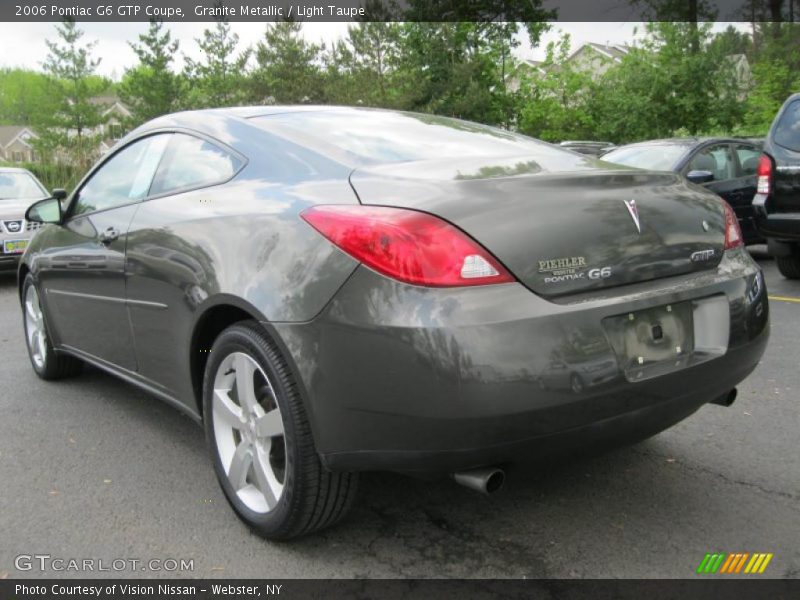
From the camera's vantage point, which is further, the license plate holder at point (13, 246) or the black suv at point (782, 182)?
the license plate holder at point (13, 246)

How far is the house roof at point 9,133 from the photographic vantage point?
8831cm

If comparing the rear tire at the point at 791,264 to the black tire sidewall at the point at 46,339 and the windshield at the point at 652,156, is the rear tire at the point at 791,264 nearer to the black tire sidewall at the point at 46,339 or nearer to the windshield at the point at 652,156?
the windshield at the point at 652,156

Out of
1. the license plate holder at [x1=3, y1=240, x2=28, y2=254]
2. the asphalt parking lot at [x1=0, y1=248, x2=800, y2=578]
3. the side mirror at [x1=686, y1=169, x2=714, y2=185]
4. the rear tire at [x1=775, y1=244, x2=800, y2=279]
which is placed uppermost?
the side mirror at [x1=686, y1=169, x2=714, y2=185]

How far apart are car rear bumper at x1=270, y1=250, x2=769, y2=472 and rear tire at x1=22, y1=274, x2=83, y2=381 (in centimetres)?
292

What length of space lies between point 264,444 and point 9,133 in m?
101

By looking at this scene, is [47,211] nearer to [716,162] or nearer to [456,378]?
[456,378]

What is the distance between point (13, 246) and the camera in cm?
973

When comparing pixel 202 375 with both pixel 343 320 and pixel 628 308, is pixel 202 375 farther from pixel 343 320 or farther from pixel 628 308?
pixel 628 308

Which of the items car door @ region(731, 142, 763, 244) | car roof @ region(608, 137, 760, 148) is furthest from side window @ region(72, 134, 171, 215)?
car door @ region(731, 142, 763, 244)

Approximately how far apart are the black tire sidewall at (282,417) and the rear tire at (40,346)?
2222mm

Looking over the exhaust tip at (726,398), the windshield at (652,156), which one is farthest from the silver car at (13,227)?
the exhaust tip at (726,398)

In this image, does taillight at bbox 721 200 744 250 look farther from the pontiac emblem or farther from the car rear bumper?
the car rear bumper

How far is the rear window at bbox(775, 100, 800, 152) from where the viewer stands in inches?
281

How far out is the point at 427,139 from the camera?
122 inches
